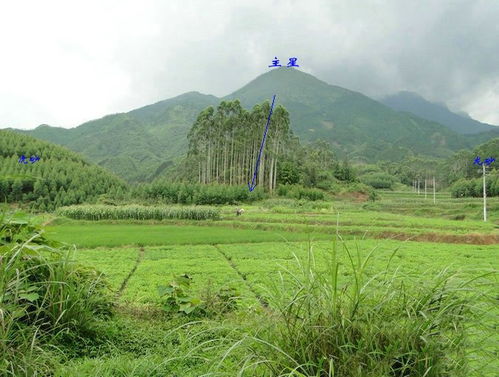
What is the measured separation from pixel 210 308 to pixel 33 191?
51.2m

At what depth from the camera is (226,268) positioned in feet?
39.4

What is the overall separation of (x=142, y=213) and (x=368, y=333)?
→ 1195 inches

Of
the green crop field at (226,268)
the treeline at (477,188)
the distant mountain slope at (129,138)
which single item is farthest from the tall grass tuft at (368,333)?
the distant mountain slope at (129,138)

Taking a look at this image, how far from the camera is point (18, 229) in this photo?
4355 mm

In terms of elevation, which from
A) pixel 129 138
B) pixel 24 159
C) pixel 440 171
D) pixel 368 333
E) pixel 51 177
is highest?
pixel 129 138

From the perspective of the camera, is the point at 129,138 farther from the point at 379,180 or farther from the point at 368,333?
the point at 368,333

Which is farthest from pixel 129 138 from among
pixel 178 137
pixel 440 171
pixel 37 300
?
pixel 37 300

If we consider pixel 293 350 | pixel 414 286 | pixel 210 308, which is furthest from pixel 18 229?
pixel 414 286

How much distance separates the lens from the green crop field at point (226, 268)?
3123mm

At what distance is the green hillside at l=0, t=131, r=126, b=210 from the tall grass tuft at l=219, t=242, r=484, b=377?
4322 centimetres

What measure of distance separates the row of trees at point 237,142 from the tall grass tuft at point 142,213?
1985 cm

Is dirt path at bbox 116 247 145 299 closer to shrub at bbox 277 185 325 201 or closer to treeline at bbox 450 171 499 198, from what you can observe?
shrub at bbox 277 185 325 201

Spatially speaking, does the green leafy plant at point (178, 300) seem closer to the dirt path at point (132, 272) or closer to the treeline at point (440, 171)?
the dirt path at point (132, 272)

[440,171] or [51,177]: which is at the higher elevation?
[440,171]
